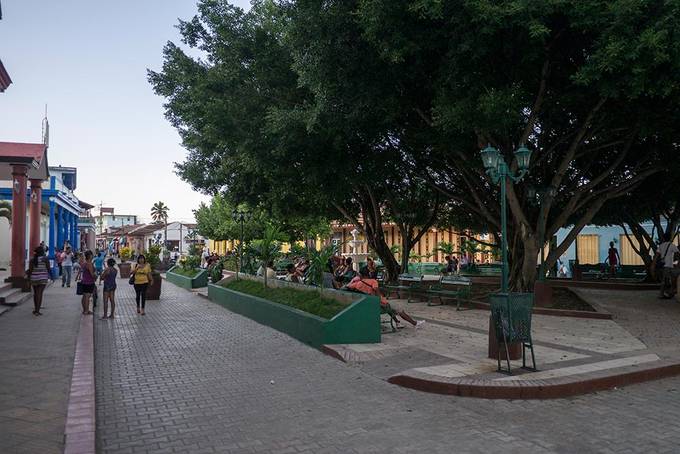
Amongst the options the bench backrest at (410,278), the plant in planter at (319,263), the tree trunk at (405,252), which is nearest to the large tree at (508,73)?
the bench backrest at (410,278)

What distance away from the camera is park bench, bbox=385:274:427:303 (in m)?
15.9

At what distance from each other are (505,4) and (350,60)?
3.40m

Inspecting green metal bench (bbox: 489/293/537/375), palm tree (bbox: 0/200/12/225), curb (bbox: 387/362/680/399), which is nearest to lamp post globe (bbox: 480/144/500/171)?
green metal bench (bbox: 489/293/537/375)

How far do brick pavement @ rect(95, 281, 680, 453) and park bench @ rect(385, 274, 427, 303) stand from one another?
7674mm

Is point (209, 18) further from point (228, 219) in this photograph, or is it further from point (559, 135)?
point (228, 219)

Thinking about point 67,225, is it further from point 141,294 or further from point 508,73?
point 508,73

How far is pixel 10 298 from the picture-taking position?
51.0 ft

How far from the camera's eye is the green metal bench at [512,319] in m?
7.02

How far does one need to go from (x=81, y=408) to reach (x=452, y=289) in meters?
→ 11.8

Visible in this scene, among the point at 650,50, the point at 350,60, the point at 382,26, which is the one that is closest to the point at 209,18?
the point at 350,60

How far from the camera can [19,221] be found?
18625 mm

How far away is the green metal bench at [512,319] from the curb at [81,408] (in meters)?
4.77

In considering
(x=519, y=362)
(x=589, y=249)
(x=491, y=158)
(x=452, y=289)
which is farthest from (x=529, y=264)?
(x=589, y=249)

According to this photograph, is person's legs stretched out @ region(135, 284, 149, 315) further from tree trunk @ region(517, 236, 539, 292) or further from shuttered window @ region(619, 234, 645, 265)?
shuttered window @ region(619, 234, 645, 265)
